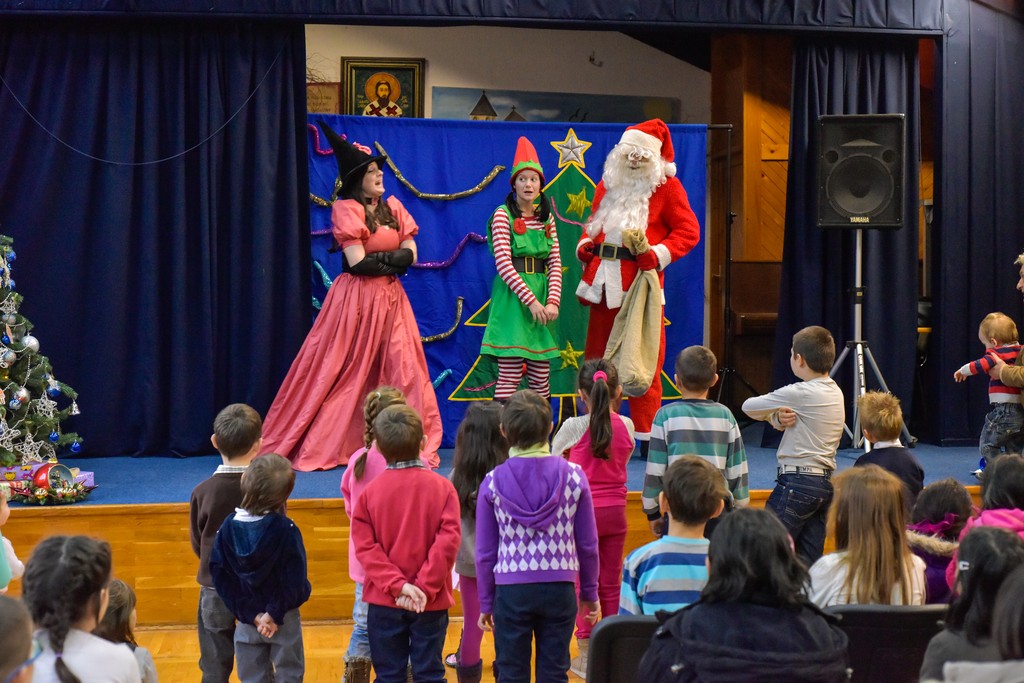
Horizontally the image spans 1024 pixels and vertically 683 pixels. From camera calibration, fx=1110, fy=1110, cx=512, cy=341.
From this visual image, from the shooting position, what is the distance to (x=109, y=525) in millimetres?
4250

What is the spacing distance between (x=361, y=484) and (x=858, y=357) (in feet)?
11.1

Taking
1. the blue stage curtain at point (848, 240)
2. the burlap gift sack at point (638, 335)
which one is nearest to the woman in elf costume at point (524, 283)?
the burlap gift sack at point (638, 335)

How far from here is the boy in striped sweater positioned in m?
5.03

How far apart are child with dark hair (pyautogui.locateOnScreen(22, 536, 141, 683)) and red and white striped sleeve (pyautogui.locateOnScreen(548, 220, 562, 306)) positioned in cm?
361

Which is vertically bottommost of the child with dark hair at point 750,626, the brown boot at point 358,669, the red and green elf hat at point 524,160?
the brown boot at point 358,669

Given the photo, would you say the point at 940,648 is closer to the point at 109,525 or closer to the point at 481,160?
Answer: the point at 109,525

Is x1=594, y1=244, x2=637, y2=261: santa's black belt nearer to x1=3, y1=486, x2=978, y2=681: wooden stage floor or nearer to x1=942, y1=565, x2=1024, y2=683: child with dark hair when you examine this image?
x1=3, y1=486, x2=978, y2=681: wooden stage floor

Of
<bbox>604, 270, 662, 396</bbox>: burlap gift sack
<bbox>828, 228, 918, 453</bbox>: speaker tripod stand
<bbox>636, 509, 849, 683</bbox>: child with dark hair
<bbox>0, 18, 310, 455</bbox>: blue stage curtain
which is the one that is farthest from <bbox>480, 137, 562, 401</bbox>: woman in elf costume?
<bbox>636, 509, 849, 683</bbox>: child with dark hair

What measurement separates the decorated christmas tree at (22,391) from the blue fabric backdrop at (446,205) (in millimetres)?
1576

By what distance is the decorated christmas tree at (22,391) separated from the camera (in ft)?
15.3

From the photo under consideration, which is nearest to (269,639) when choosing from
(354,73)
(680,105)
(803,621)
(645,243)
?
(803,621)

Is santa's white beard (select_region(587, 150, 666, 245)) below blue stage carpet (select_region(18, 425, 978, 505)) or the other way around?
the other way around

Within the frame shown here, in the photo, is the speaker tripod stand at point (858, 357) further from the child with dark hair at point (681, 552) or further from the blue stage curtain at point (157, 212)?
the child with dark hair at point (681, 552)

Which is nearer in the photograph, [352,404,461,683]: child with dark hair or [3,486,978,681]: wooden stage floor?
[352,404,461,683]: child with dark hair
